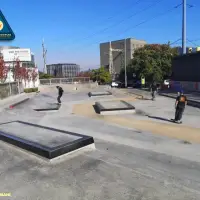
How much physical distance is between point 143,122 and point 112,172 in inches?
288

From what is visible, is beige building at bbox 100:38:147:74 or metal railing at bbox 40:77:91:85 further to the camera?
beige building at bbox 100:38:147:74

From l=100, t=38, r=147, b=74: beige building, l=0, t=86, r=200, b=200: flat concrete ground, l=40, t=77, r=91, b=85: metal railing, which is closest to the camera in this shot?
l=0, t=86, r=200, b=200: flat concrete ground

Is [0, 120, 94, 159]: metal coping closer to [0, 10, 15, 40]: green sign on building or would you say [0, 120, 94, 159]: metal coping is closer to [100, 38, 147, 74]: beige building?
[0, 10, 15, 40]: green sign on building

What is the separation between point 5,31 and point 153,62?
4654 cm

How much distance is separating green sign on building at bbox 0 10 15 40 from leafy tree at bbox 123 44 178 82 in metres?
43.5

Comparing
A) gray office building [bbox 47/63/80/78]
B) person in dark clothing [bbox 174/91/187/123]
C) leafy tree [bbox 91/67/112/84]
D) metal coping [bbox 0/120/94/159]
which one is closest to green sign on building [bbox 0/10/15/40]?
metal coping [bbox 0/120/94/159]

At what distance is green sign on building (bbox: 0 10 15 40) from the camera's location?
480 centimetres

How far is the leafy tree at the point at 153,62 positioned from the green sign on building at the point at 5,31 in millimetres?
43475

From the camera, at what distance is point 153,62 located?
49.1m

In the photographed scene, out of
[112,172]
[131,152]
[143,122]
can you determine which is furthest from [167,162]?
[143,122]

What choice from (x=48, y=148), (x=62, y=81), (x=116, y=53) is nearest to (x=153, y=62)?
(x=62, y=81)

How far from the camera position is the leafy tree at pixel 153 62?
48775 millimetres

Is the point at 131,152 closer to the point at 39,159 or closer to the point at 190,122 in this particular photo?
the point at 39,159

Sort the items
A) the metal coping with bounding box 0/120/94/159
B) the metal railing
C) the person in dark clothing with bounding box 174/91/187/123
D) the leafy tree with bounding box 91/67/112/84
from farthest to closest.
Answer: the leafy tree with bounding box 91/67/112/84
the metal railing
the person in dark clothing with bounding box 174/91/187/123
the metal coping with bounding box 0/120/94/159
